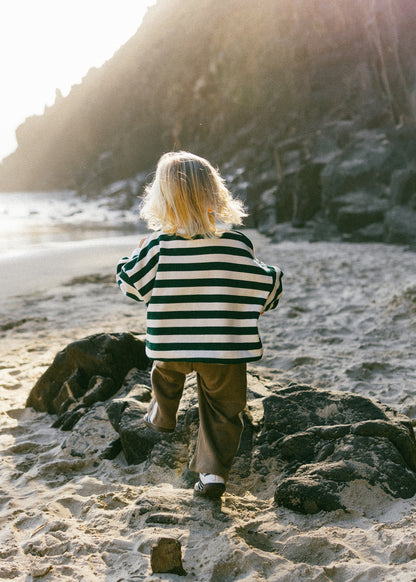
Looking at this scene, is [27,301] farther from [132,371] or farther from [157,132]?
[157,132]

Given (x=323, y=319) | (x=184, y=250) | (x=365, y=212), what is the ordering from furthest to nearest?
(x=365, y=212) < (x=323, y=319) < (x=184, y=250)

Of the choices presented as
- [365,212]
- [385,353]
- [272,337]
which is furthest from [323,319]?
[365,212]

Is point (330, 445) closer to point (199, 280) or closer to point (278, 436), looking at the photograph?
point (278, 436)

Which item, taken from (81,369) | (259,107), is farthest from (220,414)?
(259,107)

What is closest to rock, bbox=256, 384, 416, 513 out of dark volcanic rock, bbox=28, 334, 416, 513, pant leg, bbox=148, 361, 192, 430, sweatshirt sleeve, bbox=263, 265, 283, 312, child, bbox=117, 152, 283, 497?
dark volcanic rock, bbox=28, 334, 416, 513

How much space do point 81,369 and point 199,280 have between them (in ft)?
5.18

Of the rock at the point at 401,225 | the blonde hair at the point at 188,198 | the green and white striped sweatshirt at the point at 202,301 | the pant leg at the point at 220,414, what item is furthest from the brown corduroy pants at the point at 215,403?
the rock at the point at 401,225

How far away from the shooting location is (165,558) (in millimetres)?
1559

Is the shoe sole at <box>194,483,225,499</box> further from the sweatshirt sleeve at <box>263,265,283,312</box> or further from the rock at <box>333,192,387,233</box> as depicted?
the rock at <box>333,192,387,233</box>

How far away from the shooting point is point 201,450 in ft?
6.59

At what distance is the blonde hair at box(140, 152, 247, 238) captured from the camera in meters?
1.83

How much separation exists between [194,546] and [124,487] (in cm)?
56

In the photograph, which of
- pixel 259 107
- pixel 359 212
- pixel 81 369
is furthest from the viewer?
pixel 259 107

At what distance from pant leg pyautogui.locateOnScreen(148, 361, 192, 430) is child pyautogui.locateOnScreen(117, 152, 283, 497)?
0.20ft
